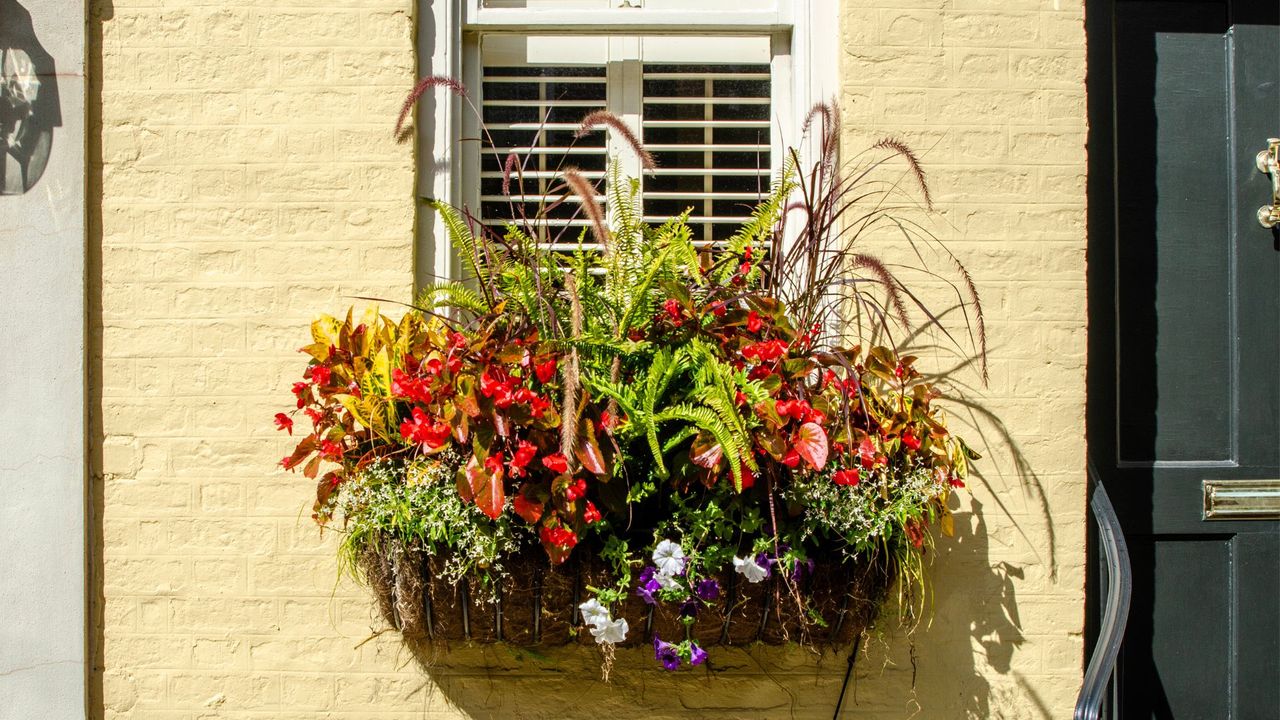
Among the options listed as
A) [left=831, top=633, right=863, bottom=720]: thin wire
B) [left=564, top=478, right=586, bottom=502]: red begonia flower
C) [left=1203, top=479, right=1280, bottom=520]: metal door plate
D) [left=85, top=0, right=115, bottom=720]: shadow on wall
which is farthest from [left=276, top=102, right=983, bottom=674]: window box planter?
[left=1203, top=479, right=1280, bottom=520]: metal door plate

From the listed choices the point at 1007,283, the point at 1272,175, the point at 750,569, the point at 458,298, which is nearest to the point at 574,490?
the point at 750,569

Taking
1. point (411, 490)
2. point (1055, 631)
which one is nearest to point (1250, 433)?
point (1055, 631)

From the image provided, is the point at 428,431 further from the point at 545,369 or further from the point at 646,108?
the point at 646,108

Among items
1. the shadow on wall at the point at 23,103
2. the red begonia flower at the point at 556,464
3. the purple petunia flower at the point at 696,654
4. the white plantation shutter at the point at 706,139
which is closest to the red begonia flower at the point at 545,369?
the red begonia flower at the point at 556,464

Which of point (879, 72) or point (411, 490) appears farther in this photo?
point (879, 72)

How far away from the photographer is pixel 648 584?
178 cm

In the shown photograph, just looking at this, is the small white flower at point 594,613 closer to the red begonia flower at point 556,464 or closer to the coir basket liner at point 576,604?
the coir basket liner at point 576,604

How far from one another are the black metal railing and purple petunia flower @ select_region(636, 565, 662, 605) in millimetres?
781

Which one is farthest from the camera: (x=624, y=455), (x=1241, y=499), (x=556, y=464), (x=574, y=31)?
(x=1241, y=499)

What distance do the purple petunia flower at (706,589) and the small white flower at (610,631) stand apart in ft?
0.48

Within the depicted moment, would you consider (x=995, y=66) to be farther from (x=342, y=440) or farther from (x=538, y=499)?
(x=342, y=440)

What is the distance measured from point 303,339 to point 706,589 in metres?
1.05

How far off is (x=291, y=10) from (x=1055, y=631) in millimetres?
2187

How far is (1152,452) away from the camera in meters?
2.50
